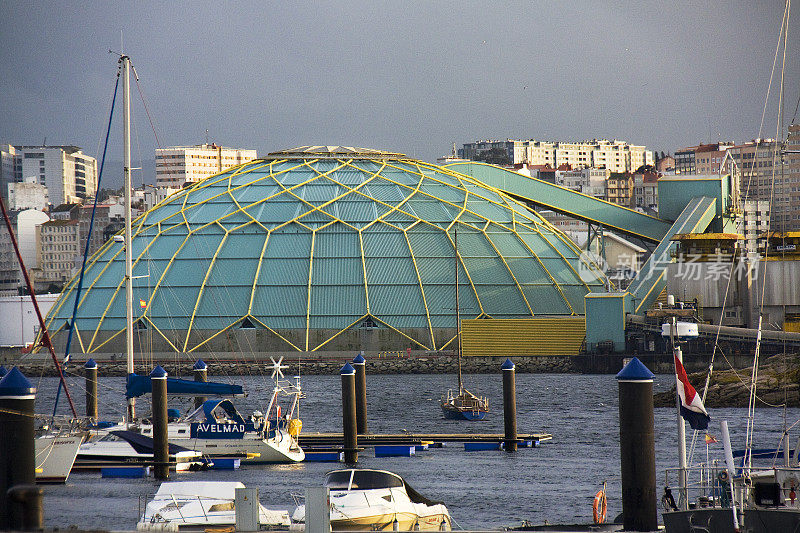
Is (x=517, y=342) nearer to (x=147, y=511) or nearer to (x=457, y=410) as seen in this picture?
(x=457, y=410)

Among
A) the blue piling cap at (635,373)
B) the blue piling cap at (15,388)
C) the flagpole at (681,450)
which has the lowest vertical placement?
the flagpole at (681,450)

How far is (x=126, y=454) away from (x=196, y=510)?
18.4 metres

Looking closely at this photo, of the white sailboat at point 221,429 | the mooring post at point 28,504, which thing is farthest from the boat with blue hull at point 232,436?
the mooring post at point 28,504

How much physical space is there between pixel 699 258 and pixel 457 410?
38.1 meters

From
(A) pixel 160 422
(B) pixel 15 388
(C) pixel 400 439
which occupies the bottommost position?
(C) pixel 400 439

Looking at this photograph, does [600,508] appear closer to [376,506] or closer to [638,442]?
[376,506]

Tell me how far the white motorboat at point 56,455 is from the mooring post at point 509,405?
1777 centimetres

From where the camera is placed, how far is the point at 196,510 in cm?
3391

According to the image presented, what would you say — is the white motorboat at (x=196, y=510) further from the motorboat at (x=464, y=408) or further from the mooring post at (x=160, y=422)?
the motorboat at (x=464, y=408)

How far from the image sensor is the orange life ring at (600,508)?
3434 cm

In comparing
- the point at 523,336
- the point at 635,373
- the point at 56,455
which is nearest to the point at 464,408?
the point at 56,455

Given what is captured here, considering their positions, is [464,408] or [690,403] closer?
[690,403]

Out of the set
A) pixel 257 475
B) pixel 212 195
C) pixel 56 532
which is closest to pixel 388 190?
pixel 212 195

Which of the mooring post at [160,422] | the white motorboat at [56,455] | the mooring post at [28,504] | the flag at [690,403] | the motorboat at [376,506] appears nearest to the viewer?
the mooring post at [28,504]
